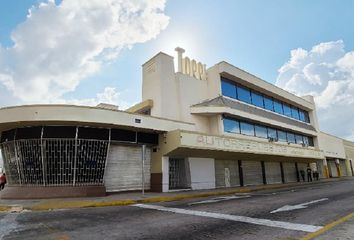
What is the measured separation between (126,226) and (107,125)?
9.87m

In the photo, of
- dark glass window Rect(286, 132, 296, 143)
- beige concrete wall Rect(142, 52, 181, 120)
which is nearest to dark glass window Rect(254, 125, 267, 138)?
dark glass window Rect(286, 132, 296, 143)

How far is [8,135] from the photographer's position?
54.1 feet

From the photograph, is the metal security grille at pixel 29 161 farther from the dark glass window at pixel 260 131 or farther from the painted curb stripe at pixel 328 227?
the dark glass window at pixel 260 131

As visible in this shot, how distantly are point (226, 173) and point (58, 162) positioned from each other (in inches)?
543

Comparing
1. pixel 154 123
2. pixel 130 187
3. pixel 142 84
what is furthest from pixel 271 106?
pixel 130 187

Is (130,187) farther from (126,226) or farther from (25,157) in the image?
(126,226)

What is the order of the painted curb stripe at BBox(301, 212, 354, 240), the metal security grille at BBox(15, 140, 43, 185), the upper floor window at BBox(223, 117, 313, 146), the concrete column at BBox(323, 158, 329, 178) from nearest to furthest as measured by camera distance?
1. the painted curb stripe at BBox(301, 212, 354, 240)
2. the metal security grille at BBox(15, 140, 43, 185)
3. the upper floor window at BBox(223, 117, 313, 146)
4. the concrete column at BBox(323, 158, 329, 178)

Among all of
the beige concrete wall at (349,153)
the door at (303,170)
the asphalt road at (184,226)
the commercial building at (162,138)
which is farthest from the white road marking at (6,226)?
the beige concrete wall at (349,153)

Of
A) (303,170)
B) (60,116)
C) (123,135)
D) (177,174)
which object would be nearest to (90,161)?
(123,135)

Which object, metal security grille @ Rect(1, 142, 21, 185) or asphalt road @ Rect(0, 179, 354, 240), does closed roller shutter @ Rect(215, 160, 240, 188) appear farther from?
metal security grille @ Rect(1, 142, 21, 185)

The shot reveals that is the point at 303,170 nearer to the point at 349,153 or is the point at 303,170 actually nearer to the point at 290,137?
the point at 290,137

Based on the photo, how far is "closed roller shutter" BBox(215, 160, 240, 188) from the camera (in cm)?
2247

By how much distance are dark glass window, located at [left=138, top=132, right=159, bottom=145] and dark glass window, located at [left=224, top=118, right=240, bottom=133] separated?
731cm

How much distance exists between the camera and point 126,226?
6.98 meters
